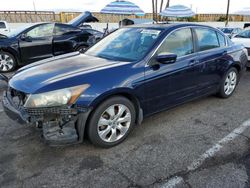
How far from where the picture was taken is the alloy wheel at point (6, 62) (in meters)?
7.05

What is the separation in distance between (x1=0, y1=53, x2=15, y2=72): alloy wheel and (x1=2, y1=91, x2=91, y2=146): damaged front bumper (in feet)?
16.9

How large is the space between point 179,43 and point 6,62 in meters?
5.67

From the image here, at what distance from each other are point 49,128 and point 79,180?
2.14ft

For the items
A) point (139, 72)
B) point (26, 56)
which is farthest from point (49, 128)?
point (26, 56)

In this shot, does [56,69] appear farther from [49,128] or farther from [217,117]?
[217,117]

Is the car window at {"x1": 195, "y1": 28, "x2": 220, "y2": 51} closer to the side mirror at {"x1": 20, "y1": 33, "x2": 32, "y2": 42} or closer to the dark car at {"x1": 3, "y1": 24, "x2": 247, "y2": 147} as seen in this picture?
the dark car at {"x1": 3, "y1": 24, "x2": 247, "y2": 147}

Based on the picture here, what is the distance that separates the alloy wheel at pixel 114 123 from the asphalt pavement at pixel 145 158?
0.54 feet

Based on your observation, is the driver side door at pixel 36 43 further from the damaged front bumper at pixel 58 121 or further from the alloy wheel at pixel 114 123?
the alloy wheel at pixel 114 123

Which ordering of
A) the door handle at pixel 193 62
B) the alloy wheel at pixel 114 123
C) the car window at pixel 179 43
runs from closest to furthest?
the alloy wheel at pixel 114 123
the car window at pixel 179 43
the door handle at pixel 193 62

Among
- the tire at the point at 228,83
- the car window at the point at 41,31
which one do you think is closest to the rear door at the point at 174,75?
the tire at the point at 228,83

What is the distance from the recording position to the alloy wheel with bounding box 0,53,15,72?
705 centimetres

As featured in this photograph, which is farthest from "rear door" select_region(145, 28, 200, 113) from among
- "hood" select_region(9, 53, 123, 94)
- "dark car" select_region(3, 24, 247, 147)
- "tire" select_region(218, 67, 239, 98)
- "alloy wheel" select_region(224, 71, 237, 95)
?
"alloy wheel" select_region(224, 71, 237, 95)

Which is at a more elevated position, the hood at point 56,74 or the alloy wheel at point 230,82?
the hood at point 56,74

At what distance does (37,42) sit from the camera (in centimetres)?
741
